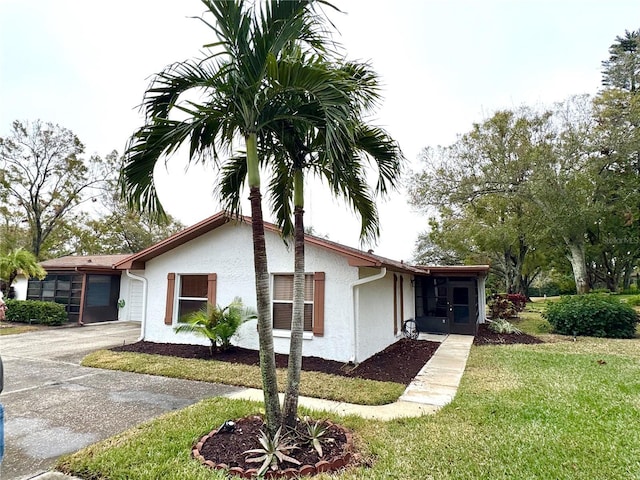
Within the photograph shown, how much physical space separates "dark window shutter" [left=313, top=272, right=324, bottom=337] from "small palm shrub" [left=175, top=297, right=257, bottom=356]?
1600 mm

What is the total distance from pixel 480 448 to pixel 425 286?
10640mm

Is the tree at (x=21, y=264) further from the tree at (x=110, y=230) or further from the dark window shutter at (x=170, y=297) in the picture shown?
the tree at (x=110, y=230)

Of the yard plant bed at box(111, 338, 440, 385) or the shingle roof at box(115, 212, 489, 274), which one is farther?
the shingle roof at box(115, 212, 489, 274)

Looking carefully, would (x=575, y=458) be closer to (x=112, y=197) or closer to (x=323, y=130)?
(x=323, y=130)

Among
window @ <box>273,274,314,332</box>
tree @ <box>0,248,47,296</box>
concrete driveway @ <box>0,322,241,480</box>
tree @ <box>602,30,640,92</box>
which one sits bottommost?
concrete driveway @ <box>0,322,241,480</box>

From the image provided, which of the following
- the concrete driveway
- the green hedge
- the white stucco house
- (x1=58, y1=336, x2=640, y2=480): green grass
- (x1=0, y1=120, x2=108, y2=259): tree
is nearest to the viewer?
(x1=58, y1=336, x2=640, y2=480): green grass

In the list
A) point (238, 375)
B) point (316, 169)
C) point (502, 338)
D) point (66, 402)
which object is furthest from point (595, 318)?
point (66, 402)

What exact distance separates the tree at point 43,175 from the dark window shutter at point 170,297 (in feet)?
60.3

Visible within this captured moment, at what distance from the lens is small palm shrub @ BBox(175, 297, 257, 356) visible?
8.74 meters

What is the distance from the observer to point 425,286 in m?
14.4

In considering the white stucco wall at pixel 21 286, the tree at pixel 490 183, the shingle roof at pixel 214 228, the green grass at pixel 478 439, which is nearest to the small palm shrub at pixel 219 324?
the shingle roof at pixel 214 228

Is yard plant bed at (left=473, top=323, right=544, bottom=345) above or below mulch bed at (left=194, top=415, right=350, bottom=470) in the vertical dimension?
above

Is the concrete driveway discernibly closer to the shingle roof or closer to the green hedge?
the shingle roof

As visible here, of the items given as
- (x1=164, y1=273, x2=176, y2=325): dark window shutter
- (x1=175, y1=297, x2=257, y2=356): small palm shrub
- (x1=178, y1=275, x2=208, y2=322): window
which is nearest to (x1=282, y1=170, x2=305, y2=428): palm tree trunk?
(x1=175, y1=297, x2=257, y2=356): small palm shrub
